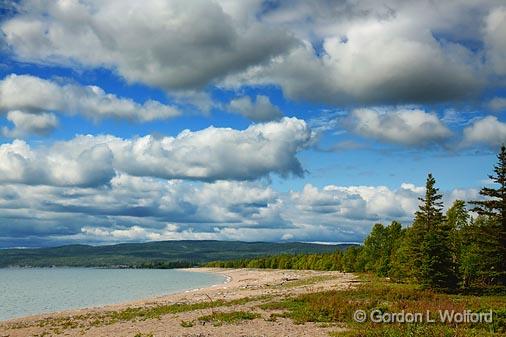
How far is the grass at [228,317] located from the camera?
33719mm

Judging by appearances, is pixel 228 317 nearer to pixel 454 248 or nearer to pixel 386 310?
pixel 386 310

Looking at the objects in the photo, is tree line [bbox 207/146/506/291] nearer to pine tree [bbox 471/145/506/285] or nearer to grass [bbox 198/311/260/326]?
pine tree [bbox 471/145/506/285]

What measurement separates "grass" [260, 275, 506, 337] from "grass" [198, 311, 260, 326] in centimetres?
218

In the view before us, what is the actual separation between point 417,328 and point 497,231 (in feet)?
103

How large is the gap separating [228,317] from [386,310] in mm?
11405

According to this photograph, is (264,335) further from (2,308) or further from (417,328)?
(2,308)

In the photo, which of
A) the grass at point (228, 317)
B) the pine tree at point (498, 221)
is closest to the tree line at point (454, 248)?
the pine tree at point (498, 221)

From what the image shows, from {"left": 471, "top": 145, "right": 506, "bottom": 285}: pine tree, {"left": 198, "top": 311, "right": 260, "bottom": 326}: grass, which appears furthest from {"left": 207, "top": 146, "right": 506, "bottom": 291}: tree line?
{"left": 198, "top": 311, "right": 260, "bottom": 326}: grass

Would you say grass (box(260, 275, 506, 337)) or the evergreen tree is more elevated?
the evergreen tree

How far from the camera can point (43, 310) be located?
65.9 meters

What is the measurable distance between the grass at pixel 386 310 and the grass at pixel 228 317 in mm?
2176

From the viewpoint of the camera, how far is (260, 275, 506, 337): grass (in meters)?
26.4

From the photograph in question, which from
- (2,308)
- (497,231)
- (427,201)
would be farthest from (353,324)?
(2,308)

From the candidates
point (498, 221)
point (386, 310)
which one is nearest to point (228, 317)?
point (386, 310)
